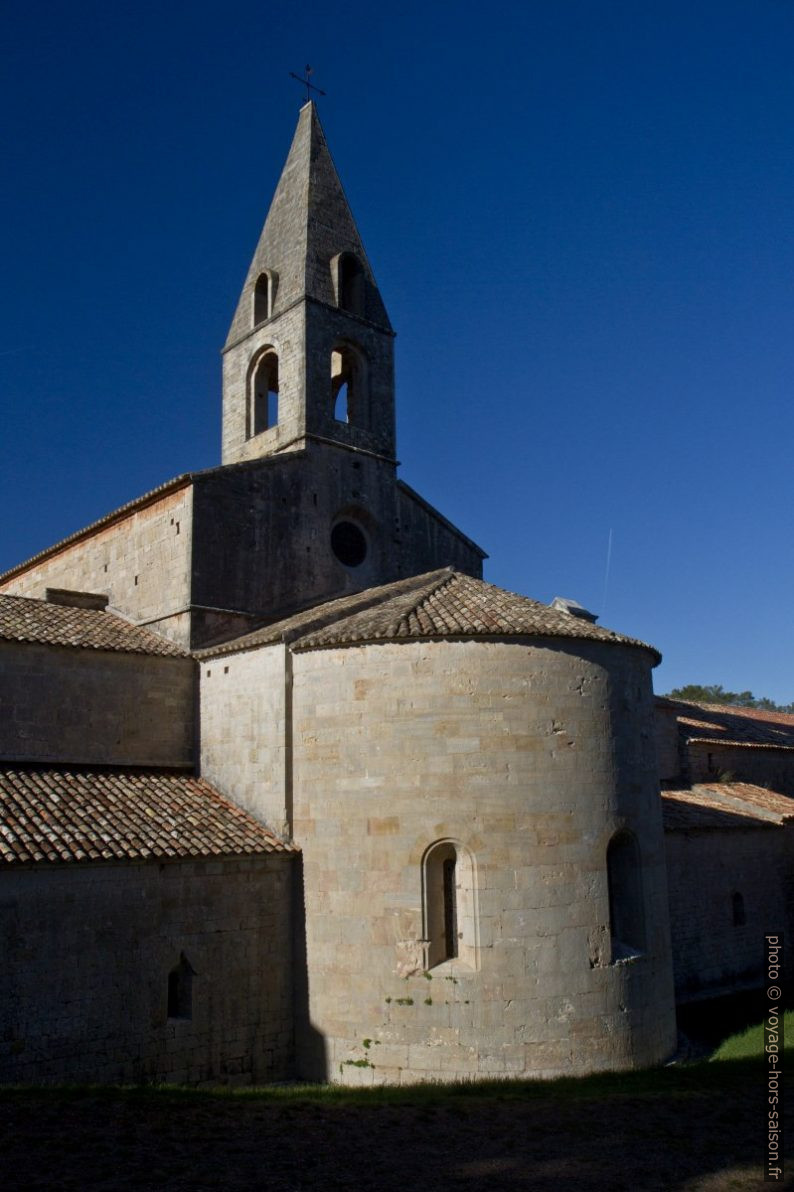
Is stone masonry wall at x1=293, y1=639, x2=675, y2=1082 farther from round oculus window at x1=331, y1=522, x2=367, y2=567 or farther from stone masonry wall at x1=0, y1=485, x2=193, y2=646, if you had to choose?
round oculus window at x1=331, y1=522, x2=367, y2=567

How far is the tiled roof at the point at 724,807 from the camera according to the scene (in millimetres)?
19891

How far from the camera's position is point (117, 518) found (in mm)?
19188

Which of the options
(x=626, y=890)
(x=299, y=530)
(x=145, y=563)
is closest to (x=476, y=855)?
(x=626, y=890)

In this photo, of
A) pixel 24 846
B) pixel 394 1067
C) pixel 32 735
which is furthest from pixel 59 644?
pixel 394 1067

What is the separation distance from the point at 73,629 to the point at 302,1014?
7.32m

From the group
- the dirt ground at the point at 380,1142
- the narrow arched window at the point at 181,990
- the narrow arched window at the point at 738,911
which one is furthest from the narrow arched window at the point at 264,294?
the narrow arched window at the point at 738,911

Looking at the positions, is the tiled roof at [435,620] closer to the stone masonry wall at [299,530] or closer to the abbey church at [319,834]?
the abbey church at [319,834]

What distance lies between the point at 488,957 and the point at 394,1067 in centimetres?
190

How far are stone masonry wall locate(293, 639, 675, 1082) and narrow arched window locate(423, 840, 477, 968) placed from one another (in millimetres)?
86

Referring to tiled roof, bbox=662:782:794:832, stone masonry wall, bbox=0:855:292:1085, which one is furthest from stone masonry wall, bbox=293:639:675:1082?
tiled roof, bbox=662:782:794:832

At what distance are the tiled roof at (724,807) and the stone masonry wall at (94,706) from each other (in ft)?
32.5

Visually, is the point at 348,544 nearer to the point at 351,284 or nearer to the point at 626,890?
the point at 351,284

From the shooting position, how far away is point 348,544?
19.6m

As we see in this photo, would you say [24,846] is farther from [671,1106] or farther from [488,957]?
[671,1106]
